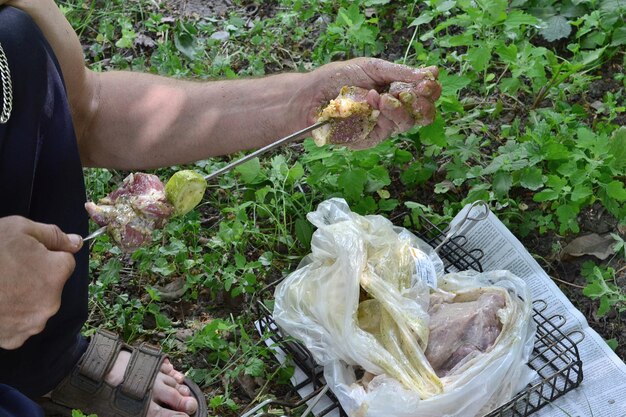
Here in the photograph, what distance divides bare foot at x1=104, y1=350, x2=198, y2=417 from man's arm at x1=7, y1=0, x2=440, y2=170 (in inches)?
23.1

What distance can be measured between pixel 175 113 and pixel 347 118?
545mm

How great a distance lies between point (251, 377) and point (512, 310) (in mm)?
772

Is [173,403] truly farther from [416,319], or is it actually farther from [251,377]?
[416,319]

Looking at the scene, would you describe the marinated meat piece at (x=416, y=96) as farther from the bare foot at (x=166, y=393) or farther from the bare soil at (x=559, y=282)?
the bare foot at (x=166, y=393)

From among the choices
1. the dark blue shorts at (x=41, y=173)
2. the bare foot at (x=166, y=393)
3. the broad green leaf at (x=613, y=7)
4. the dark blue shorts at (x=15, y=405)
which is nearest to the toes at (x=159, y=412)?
the bare foot at (x=166, y=393)

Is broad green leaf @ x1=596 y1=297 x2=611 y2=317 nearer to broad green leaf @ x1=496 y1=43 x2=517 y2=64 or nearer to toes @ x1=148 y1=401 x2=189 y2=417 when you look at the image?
broad green leaf @ x1=496 y1=43 x2=517 y2=64

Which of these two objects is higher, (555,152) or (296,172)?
(555,152)

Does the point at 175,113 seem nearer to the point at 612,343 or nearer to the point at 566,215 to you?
the point at 566,215

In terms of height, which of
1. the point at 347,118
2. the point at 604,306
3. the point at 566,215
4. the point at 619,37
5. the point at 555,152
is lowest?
the point at 604,306

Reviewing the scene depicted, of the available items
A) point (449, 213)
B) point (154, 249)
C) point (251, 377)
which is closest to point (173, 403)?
point (251, 377)

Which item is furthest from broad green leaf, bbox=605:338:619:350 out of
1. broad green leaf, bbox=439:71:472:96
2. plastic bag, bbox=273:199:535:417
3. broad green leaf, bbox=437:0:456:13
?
broad green leaf, bbox=437:0:456:13

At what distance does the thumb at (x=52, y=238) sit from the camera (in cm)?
170

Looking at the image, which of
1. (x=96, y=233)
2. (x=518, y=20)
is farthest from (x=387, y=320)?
(x=518, y=20)

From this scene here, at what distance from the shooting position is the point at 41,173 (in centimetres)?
208
